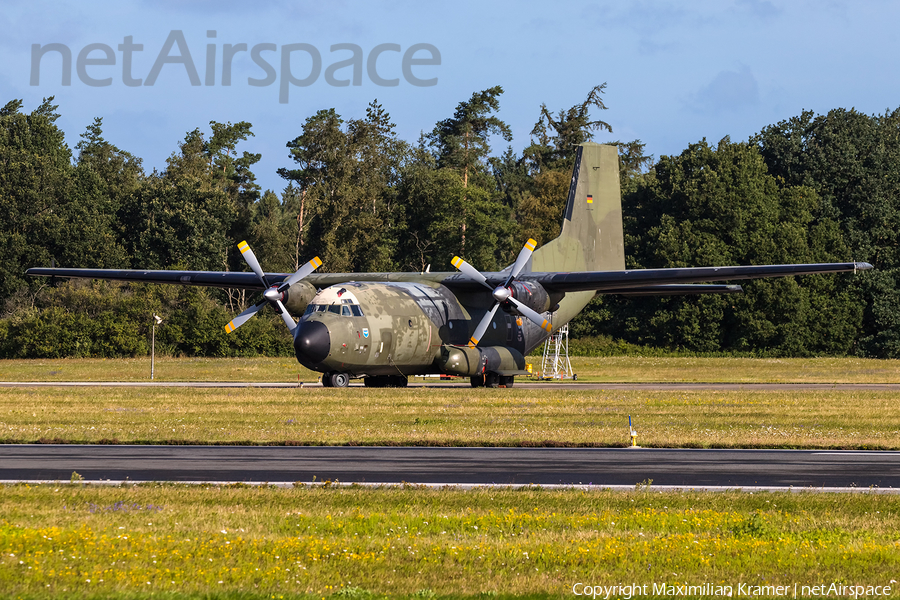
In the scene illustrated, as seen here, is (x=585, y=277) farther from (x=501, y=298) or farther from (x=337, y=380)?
(x=337, y=380)

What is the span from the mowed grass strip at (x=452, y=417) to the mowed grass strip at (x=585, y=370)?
11652 millimetres

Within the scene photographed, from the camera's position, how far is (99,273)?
4112cm

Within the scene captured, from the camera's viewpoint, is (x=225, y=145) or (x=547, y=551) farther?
(x=225, y=145)

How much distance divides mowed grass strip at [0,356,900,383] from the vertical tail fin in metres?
5.83

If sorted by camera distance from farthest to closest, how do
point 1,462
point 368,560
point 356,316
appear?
point 356,316, point 1,462, point 368,560

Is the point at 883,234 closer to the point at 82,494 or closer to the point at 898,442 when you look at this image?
the point at 898,442

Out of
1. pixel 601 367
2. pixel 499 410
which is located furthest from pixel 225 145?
pixel 499 410

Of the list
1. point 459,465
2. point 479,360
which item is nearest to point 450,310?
point 479,360

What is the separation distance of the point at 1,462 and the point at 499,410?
13.9 metres

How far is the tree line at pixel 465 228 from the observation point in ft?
243

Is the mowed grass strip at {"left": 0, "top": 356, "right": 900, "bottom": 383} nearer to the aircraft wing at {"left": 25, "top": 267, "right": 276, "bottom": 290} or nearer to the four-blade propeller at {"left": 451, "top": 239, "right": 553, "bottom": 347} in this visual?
the aircraft wing at {"left": 25, "top": 267, "right": 276, "bottom": 290}

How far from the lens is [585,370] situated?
55.3m

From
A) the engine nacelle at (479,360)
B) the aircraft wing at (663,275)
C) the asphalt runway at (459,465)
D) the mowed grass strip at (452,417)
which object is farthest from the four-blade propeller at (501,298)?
the asphalt runway at (459,465)

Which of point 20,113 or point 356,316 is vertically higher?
point 20,113
